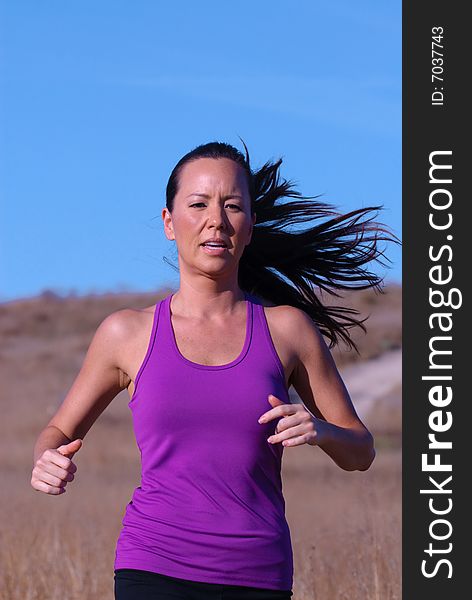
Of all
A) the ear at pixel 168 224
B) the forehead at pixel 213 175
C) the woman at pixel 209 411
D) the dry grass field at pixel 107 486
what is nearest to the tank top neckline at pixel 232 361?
the woman at pixel 209 411

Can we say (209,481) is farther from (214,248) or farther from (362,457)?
(214,248)

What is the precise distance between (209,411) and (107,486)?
1568 centimetres

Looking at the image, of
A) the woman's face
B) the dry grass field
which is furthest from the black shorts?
the dry grass field

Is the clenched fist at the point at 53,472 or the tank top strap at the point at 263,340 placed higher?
the tank top strap at the point at 263,340

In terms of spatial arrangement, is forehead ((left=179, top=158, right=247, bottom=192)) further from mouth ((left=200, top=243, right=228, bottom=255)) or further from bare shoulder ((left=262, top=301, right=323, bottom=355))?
bare shoulder ((left=262, top=301, right=323, bottom=355))

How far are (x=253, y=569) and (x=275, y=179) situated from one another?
1870mm

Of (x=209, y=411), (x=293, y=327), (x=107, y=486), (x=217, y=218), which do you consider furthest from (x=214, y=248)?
(x=107, y=486)

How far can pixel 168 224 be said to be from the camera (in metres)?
4.38

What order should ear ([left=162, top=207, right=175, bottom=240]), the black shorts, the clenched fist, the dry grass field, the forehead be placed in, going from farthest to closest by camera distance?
the dry grass field, ear ([left=162, top=207, right=175, bottom=240]), the forehead, the clenched fist, the black shorts

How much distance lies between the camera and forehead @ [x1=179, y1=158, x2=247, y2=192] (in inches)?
165

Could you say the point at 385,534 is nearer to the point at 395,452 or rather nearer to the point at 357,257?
the point at 357,257

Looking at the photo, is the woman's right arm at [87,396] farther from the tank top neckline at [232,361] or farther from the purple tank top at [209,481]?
the purple tank top at [209,481]

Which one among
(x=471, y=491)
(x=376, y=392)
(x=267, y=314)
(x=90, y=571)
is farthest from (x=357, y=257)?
(x=376, y=392)

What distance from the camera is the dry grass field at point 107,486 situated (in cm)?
681
